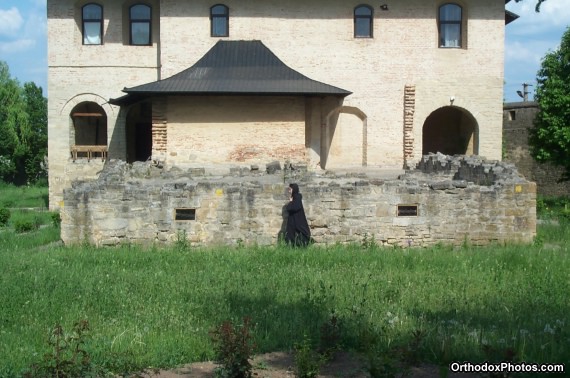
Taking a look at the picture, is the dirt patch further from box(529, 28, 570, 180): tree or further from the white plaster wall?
box(529, 28, 570, 180): tree

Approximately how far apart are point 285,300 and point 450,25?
63.5ft

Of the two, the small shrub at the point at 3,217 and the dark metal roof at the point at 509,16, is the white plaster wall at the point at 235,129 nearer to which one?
the small shrub at the point at 3,217

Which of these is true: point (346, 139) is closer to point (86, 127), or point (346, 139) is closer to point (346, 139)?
point (346, 139)

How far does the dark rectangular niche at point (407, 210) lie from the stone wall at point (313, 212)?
2 cm

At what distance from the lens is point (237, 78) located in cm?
2233

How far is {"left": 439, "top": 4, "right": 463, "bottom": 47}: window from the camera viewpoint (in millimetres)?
25797

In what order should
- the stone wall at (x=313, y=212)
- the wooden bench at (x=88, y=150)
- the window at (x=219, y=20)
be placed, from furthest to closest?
the wooden bench at (x=88, y=150) < the window at (x=219, y=20) < the stone wall at (x=313, y=212)

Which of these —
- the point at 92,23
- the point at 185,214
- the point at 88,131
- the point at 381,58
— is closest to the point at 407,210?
the point at 185,214

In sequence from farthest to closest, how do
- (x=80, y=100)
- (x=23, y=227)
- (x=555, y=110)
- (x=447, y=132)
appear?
(x=447, y=132) < (x=555, y=110) < (x=80, y=100) < (x=23, y=227)

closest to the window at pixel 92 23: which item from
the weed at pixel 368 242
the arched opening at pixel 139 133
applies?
the arched opening at pixel 139 133

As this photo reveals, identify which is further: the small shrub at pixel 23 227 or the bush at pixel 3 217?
the bush at pixel 3 217

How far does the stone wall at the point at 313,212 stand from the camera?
13.7m

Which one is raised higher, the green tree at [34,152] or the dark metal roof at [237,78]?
the dark metal roof at [237,78]

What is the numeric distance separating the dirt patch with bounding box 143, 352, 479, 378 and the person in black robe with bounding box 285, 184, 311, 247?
642 centimetres
